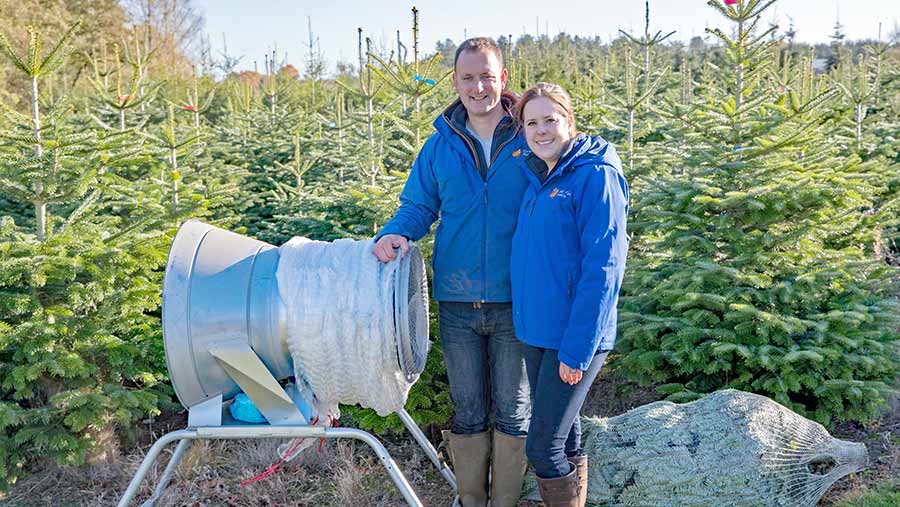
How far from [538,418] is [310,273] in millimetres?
981

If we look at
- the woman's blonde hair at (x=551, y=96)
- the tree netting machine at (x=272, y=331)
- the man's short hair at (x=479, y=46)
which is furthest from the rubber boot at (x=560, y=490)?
the man's short hair at (x=479, y=46)

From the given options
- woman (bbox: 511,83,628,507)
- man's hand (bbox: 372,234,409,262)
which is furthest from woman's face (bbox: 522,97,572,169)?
man's hand (bbox: 372,234,409,262)

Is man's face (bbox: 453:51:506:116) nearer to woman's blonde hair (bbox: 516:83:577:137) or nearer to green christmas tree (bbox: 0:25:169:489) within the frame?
woman's blonde hair (bbox: 516:83:577:137)

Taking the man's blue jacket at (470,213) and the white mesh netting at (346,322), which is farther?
the man's blue jacket at (470,213)

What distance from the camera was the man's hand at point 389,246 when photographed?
2.67m

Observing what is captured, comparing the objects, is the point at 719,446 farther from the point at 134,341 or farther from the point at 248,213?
the point at 248,213

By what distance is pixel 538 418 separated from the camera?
2.76m

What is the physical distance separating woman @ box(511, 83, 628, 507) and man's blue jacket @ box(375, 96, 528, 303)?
0.12 meters

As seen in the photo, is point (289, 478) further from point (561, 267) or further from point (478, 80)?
point (478, 80)

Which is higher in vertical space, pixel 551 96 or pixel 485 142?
pixel 551 96

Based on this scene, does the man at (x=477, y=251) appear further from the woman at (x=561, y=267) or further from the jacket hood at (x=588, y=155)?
the jacket hood at (x=588, y=155)

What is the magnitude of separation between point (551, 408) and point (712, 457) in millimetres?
935

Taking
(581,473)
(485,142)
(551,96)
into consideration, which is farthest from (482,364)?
(551,96)

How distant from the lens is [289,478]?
3805mm
